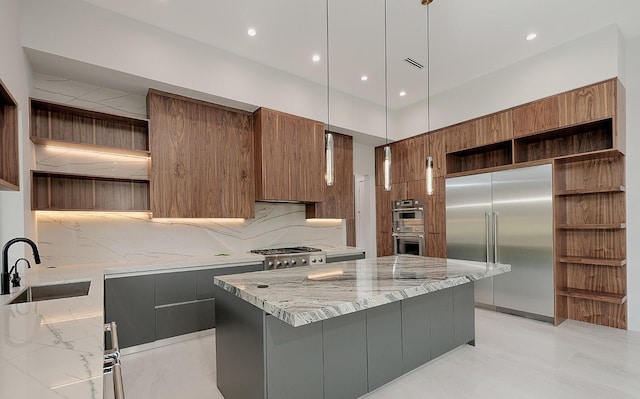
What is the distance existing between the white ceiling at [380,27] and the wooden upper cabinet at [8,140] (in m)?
1.68

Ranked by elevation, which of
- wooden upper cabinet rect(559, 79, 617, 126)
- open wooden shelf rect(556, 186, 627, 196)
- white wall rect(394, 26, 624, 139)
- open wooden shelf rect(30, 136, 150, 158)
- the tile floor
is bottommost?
the tile floor

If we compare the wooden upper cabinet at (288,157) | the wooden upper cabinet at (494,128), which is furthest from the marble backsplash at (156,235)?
the wooden upper cabinet at (494,128)

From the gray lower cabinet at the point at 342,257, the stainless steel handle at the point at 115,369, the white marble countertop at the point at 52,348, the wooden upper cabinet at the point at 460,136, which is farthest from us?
the wooden upper cabinet at the point at 460,136

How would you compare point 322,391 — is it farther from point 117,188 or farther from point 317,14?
point 317,14

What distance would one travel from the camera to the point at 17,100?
2.29 m

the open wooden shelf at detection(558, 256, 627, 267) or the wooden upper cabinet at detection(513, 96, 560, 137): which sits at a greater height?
the wooden upper cabinet at detection(513, 96, 560, 137)

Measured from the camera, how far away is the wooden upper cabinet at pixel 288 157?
12.8ft

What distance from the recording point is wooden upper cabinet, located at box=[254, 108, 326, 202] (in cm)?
391

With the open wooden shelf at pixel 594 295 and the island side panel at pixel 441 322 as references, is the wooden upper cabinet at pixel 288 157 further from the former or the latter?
the open wooden shelf at pixel 594 295

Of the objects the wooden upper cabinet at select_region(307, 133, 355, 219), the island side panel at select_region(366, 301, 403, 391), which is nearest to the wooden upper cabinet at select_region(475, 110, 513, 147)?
the wooden upper cabinet at select_region(307, 133, 355, 219)

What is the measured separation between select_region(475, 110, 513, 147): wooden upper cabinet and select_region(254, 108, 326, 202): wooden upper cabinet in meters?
2.22

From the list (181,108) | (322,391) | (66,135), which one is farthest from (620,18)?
(66,135)

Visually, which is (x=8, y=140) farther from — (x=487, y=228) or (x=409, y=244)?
(x=409, y=244)

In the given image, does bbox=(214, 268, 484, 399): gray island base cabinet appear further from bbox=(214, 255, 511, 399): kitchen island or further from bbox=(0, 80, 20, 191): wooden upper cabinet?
bbox=(0, 80, 20, 191): wooden upper cabinet
